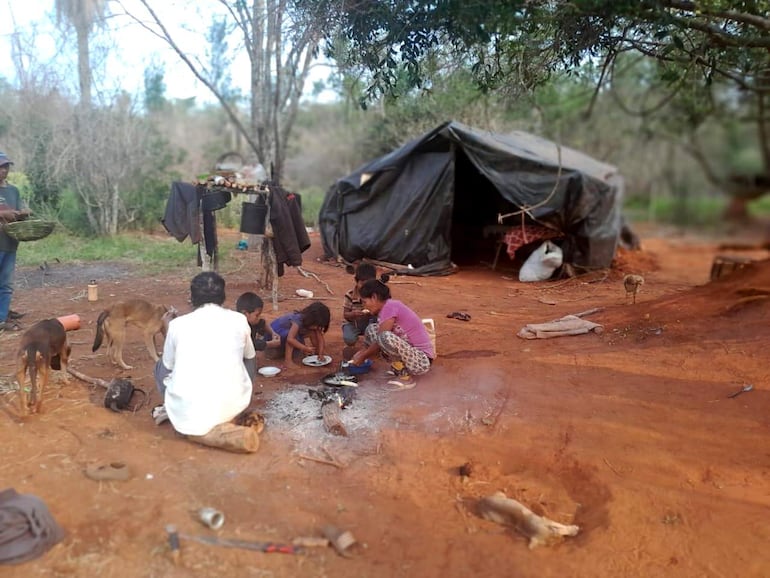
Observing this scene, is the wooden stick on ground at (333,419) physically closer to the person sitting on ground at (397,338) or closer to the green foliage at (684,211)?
the person sitting on ground at (397,338)

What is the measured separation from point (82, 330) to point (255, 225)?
2.19m

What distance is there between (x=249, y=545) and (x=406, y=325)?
252cm

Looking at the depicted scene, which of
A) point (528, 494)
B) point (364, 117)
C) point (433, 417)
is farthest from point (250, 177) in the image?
point (528, 494)

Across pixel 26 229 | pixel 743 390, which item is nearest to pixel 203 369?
pixel 26 229

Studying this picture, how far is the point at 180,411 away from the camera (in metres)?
4.01

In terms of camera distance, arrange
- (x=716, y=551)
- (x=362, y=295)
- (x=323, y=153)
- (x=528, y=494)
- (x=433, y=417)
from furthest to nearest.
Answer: (x=323, y=153), (x=362, y=295), (x=433, y=417), (x=528, y=494), (x=716, y=551)

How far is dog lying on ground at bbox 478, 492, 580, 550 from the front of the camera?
3.32m

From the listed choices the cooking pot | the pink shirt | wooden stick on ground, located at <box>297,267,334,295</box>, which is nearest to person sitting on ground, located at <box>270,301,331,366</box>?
the pink shirt

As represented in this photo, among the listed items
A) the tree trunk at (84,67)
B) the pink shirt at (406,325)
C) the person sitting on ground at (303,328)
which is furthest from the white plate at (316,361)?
the tree trunk at (84,67)

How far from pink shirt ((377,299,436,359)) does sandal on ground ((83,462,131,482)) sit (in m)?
2.29

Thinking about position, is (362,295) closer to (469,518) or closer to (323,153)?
(469,518)

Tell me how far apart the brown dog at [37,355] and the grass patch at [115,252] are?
548cm

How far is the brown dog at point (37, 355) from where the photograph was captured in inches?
170

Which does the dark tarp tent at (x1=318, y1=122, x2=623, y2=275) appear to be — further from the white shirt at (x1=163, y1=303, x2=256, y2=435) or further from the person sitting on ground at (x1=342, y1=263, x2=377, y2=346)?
the white shirt at (x1=163, y1=303, x2=256, y2=435)
